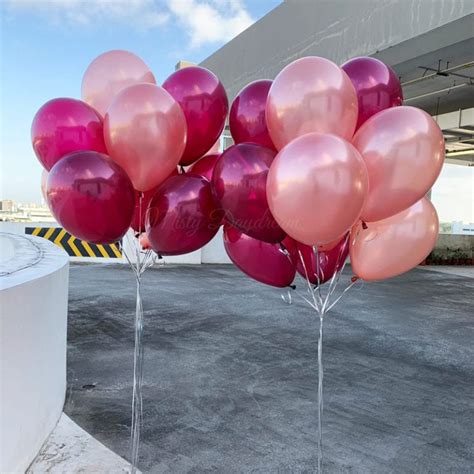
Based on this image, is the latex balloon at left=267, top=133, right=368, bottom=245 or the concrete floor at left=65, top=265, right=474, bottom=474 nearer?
the latex balloon at left=267, top=133, right=368, bottom=245

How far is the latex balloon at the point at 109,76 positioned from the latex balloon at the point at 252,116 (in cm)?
57

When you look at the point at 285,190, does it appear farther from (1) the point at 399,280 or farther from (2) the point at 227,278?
(1) the point at 399,280

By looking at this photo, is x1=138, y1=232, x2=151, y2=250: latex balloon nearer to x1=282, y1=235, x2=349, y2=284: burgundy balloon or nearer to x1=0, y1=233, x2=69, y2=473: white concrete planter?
x1=0, y1=233, x2=69, y2=473: white concrete planter

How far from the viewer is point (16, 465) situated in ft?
7.79

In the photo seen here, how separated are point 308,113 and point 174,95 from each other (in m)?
0.71

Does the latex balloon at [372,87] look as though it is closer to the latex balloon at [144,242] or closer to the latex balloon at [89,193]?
the latex balloon at [89,193]

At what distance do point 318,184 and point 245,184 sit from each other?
38cm

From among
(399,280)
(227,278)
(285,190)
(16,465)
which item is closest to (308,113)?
(285,190)

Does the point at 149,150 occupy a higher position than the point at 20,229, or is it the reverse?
the point at 149,150

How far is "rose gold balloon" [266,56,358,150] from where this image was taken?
191cm

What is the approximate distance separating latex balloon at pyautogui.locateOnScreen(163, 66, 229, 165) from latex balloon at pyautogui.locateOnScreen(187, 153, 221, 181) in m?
0.13

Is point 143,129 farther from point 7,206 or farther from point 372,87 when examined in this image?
point 7,206

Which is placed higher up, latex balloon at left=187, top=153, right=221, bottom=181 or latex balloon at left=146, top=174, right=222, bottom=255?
latex balloon at left=187, top=153, right=221, bottom=181

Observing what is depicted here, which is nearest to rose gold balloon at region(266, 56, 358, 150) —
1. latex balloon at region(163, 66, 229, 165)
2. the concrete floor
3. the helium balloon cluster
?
the helium balloon cluster
